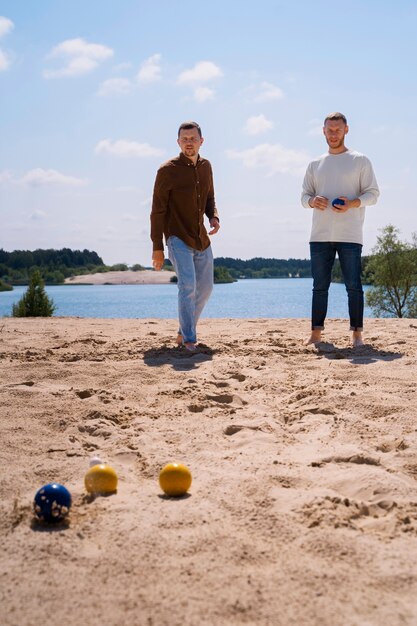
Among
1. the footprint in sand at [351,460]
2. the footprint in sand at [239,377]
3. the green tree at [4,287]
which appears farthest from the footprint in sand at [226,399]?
the green tree at [4,287]

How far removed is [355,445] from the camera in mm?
3223

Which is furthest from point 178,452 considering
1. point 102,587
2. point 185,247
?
point 185,247

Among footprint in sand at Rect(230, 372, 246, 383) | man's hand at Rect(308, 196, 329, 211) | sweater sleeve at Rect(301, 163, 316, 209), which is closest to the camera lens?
footprint in sand at Rect(230, 372, 246, 383)

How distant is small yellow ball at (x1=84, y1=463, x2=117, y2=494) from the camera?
104 inches

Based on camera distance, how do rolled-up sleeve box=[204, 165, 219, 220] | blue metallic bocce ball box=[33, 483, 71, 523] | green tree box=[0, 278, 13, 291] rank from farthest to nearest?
green tree box=[0, 278, 13, 291] → rolled-up sleeve box=[204, 165, 219, 220] → blue metallic bocce ball box=[33, 483, 71, 523]

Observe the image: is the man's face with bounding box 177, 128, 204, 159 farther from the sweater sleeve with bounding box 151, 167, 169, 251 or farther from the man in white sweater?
the man in white sweater

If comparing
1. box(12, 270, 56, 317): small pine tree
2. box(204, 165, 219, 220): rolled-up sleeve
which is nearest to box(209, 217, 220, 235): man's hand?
box(204, 165, 219, 220): rolled-up sleeve

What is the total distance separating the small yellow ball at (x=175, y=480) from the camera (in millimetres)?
2592

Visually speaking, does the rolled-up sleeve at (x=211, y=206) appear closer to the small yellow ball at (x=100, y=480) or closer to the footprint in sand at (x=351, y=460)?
the footprint in sand at (x=351, y=460)

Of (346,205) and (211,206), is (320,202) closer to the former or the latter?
(346,205)

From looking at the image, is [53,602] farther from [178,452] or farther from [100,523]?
[178,452]

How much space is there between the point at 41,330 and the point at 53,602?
6515 mm

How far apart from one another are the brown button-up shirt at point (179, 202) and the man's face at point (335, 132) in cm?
126

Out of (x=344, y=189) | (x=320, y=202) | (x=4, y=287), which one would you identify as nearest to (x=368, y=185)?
(x=344, y=189)
